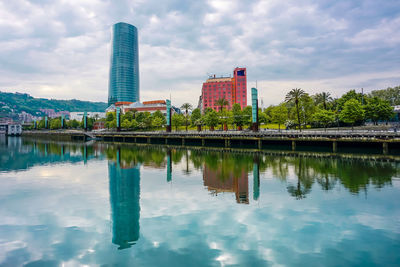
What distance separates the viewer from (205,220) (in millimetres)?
18625

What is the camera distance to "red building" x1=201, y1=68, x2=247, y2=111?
19450cm

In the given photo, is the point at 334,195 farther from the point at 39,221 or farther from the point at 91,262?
→ the point at 39,221

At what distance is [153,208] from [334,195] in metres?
Answer: 17.3

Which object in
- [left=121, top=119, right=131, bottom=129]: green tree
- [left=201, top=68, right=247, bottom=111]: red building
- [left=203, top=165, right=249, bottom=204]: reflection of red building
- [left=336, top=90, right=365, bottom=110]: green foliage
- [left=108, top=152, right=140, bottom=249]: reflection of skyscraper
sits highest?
[left=201, top=68, right=247, bottom=111]: red building

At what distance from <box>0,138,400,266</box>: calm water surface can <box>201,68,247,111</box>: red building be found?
16339 centimetres

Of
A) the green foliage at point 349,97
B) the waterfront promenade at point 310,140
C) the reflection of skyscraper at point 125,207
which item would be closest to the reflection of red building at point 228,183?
the reflection of skyscraper at point 125,207

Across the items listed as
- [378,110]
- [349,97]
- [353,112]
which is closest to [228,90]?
[349,97]

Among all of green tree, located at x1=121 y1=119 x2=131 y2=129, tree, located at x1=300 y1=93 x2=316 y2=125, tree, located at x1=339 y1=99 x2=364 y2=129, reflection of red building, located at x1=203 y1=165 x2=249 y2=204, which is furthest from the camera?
green tree, located at x1=121 y1=119 x2=131 y2=129

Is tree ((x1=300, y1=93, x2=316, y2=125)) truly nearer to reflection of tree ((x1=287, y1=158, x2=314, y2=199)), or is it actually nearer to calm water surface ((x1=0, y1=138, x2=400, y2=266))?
reflection of tree ((x1=287, y1=158, x2=314, y2=199))

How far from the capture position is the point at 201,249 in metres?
14.2

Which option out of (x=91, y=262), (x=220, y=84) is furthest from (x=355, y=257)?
(x=220, y=84)

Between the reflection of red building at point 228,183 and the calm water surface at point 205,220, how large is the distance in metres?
0.14

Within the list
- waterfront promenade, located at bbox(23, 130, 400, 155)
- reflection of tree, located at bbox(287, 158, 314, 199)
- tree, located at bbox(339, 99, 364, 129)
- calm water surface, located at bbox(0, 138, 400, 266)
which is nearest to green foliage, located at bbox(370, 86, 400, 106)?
tree, located at bbox(339, 99, 364, 129)

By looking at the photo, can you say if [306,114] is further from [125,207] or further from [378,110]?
[125,207]
